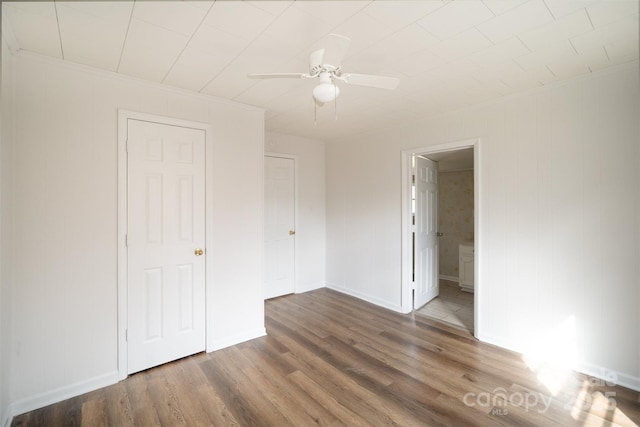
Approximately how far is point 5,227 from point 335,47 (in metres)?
2.25

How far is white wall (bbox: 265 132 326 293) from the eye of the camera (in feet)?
14.9

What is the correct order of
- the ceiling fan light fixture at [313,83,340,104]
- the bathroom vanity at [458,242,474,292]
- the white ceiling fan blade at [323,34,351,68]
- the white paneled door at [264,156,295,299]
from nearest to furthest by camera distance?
the white ceiling fan blade at [323,34,351,68], the ceiling fan light fixture at [313,83,340,104], the white paneled door at [264,156,295,299], the bathroom vanity at [458,242,474,292]

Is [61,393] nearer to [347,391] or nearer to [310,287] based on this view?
[347,391]

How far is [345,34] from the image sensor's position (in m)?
1.78

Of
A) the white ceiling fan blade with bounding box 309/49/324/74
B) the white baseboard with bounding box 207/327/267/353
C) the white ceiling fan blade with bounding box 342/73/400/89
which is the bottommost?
the white baseboard with bounding box 207/327/267/353

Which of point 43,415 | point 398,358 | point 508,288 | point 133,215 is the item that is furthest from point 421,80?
point 43,415

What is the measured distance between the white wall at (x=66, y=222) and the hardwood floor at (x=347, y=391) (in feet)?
0.92

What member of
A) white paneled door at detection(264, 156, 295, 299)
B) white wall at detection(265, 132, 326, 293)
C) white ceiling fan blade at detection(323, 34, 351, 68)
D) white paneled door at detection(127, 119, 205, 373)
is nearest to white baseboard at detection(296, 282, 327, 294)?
white wall at detection(265, 132, 326, 293)

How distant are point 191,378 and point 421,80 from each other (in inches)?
121

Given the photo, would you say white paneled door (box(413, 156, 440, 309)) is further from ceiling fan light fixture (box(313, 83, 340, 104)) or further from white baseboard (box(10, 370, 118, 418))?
white baseboard (box(10, 370, 118, 418))

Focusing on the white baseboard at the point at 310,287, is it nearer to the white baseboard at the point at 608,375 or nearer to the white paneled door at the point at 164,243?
the white paneled door at the point at 164,243

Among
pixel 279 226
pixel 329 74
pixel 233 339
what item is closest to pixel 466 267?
pixel 279 226

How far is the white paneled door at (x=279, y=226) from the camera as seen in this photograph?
14.0 feet

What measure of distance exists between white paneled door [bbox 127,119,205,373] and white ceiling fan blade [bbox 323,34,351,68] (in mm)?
1606
